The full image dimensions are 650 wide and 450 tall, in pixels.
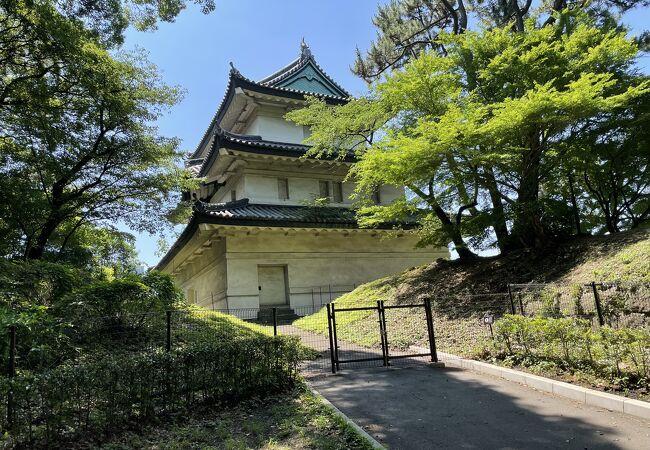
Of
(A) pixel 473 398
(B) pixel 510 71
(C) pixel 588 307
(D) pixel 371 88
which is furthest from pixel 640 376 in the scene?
(D) pixel 371 88

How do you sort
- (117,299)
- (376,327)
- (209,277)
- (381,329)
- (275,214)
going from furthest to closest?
(209,277), (275,214), (376,327), (381,329), (117,299)

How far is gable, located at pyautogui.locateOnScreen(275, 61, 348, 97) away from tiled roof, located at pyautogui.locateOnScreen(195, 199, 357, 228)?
7637 mm

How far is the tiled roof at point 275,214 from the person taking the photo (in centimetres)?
1723

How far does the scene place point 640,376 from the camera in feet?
19.5

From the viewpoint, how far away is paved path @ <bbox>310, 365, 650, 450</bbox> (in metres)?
4.73

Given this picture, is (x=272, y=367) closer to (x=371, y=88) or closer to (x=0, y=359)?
(x=0, y=359)

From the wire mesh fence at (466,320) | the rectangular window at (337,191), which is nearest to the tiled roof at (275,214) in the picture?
the rectangular window at (337,191)

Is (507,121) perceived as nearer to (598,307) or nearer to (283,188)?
(598,307)

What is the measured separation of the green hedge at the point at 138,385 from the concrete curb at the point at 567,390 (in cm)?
363

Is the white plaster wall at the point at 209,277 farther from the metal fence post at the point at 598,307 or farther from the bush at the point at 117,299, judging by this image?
the metal fence post at the point at 598,307

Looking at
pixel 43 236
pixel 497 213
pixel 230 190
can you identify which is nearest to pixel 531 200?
pixel 497 213

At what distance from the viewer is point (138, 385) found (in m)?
5.70

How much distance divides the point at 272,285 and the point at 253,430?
14.5m

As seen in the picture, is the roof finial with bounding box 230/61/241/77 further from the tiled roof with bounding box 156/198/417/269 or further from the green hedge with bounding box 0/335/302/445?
the green hedge with bounding box 0/335/302/445
